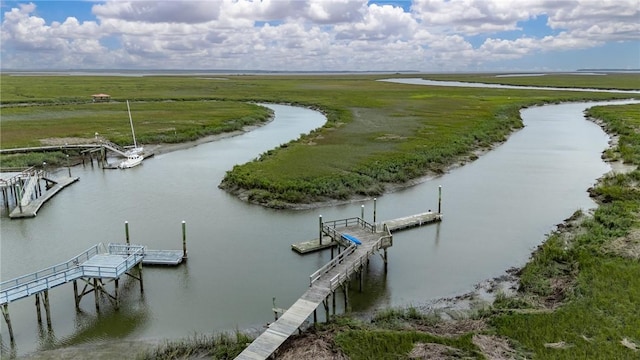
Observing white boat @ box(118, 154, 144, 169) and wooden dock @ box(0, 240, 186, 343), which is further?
white boat @ box(118, 154, 144, 169)

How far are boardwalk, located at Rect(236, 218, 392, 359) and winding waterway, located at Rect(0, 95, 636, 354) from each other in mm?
1868

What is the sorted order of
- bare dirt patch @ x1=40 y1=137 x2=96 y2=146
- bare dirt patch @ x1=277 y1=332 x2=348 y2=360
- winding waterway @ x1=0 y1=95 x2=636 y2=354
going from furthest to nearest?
bare dirt patch @ x1=40 y1=137 x2=96 y2=146
winding waterway @ x1=0 y1=95 x2=636 y2=354
bare dirt patch @ x1=277 y1=332 x2=348 y2=360

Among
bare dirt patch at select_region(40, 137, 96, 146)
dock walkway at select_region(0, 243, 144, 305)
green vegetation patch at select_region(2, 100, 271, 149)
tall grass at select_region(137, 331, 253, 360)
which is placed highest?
green vegetation patch at select_region(2, 100, 271, 149)

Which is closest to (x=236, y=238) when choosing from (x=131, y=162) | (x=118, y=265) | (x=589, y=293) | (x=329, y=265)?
(x=118, y=265)

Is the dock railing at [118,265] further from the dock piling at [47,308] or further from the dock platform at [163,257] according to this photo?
the dock piling at [47,308]

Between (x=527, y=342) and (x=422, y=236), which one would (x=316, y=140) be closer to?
(x=422, y=236)

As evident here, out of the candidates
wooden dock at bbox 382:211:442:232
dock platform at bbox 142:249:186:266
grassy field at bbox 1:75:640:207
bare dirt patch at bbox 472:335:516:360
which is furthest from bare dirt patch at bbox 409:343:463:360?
grassy field at bbox 1:75:640:207

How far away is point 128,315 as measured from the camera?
25375 millimetres

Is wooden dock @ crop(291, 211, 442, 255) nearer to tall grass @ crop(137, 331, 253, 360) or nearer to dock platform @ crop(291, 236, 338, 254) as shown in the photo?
dock platform @ crop(291, 236, 338, 254)

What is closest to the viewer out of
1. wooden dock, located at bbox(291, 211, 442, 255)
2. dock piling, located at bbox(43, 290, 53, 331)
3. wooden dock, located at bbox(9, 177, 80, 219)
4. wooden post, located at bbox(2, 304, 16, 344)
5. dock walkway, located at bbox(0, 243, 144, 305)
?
wooden post, located at bbox(2, 304, 16, 344)

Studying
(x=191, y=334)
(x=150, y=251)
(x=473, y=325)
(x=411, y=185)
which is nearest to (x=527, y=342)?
(x=473, y=325)

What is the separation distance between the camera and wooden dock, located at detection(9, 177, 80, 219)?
133 ft

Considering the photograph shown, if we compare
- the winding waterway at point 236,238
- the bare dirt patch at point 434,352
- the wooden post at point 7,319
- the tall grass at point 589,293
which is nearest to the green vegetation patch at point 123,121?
the winding waterway at point 236,238

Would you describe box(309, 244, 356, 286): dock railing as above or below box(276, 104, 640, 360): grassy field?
above
